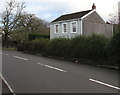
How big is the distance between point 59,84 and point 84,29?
3094 centimetres

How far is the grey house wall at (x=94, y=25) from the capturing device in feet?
131

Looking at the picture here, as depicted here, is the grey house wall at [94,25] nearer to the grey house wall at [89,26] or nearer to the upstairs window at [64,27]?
the grey house wall at [89,26]

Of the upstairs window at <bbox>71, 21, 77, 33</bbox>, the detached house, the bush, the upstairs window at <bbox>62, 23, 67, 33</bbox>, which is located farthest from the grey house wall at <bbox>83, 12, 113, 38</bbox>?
the bush

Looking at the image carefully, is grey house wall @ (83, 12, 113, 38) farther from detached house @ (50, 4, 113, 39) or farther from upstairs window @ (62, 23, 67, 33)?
upstairs window @ (62, 23, 67, 33)

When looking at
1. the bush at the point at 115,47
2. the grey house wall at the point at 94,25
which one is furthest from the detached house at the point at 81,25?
the bush at the point at 115,47

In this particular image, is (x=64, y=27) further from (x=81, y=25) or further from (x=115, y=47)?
(x=115, y=47)

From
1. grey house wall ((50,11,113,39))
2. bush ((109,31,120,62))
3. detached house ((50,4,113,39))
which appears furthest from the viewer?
detached house ((50,4,113,39))

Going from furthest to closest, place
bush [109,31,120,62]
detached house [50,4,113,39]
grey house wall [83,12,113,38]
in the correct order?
1. grey house wall [83,12,113,38]
2. detached house [50,4,113,39]
3. bush [109,31,120,62]

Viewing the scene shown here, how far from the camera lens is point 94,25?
1651 inches

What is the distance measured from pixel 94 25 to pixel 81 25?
A: 13.4ft

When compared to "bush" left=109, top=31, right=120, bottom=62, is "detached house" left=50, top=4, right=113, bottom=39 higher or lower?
higher

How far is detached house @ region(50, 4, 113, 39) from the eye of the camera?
3938cm

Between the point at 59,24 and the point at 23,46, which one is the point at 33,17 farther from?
the point at 23,46

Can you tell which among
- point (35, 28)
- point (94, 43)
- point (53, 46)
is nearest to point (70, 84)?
point (94, 43)
